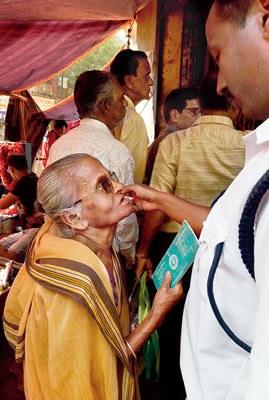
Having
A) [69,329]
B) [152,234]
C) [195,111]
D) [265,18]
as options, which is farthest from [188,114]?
[69,329]

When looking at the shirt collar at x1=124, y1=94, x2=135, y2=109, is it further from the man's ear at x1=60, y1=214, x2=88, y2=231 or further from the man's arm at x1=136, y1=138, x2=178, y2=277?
the man's ear at x1=60, y1=214, x2=88, y2=231

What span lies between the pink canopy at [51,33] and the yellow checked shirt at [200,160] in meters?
0.86

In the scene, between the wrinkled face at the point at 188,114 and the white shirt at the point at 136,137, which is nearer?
the wrinkled face at the point at 188,114

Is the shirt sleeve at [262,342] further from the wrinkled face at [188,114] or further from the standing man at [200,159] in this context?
the wrinkled face at [188,114]

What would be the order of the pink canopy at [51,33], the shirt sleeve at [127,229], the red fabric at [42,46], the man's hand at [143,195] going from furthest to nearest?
the red fabric at [42,46] → the pink canopy at [51,33] → the shirt sleeve at [127,229] → the man's hand at [143,195]

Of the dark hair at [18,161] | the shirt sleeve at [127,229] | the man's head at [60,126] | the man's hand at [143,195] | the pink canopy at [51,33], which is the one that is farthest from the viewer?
the dark hair at [18,161]

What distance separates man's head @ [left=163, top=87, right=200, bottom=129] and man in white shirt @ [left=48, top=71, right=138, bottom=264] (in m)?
0.26

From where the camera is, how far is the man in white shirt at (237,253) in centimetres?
43

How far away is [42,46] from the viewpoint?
191 centimetres

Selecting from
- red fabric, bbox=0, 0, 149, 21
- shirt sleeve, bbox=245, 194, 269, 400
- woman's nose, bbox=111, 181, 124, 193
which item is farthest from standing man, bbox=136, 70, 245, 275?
shirt sleeve, bbox=245, 194, 269, 400

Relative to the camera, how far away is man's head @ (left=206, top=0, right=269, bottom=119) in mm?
523

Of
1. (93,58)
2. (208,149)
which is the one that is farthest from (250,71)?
(93,58)

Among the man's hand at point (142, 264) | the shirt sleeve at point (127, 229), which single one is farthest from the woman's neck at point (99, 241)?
the man's hand at point (142, 264)

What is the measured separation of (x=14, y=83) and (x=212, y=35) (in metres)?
1.70
